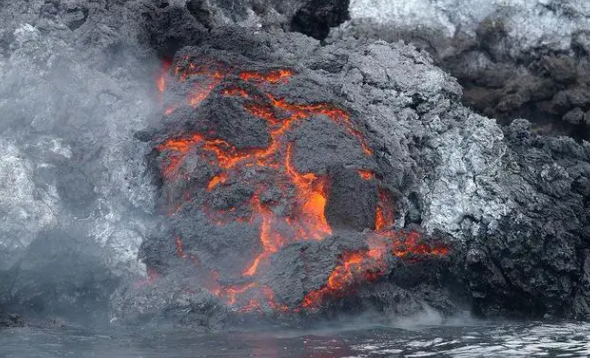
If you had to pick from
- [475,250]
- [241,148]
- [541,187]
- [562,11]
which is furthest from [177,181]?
[562,11]

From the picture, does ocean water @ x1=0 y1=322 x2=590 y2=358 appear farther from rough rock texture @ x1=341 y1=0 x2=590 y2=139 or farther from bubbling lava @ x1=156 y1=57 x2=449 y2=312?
rough rock texture @ x1=341 y1=0 x2=590 y2=139

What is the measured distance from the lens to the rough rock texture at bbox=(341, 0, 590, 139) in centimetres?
1842

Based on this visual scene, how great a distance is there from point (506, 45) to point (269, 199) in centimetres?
731

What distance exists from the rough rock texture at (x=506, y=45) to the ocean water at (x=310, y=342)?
601 centimetres

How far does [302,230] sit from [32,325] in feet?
13.1

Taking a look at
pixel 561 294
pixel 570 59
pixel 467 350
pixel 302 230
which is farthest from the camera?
pixel 570 59

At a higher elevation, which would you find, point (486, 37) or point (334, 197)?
point (486, 37)

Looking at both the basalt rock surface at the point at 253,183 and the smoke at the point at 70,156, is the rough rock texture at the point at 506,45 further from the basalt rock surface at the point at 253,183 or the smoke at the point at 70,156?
the smoke at the point at 70,156

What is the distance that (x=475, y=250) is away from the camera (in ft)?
49.0

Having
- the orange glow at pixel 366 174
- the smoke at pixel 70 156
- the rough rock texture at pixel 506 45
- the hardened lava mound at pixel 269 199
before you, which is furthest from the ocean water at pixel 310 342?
Result: the rough rock texture at pixel 506 45

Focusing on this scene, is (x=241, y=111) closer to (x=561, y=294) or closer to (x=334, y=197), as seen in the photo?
(x=334, y=197)

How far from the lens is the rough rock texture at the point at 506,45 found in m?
18.4

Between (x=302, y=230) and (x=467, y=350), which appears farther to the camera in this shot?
(x=302, y=230)

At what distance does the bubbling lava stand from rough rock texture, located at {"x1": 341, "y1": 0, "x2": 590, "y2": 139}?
390 centimetres
